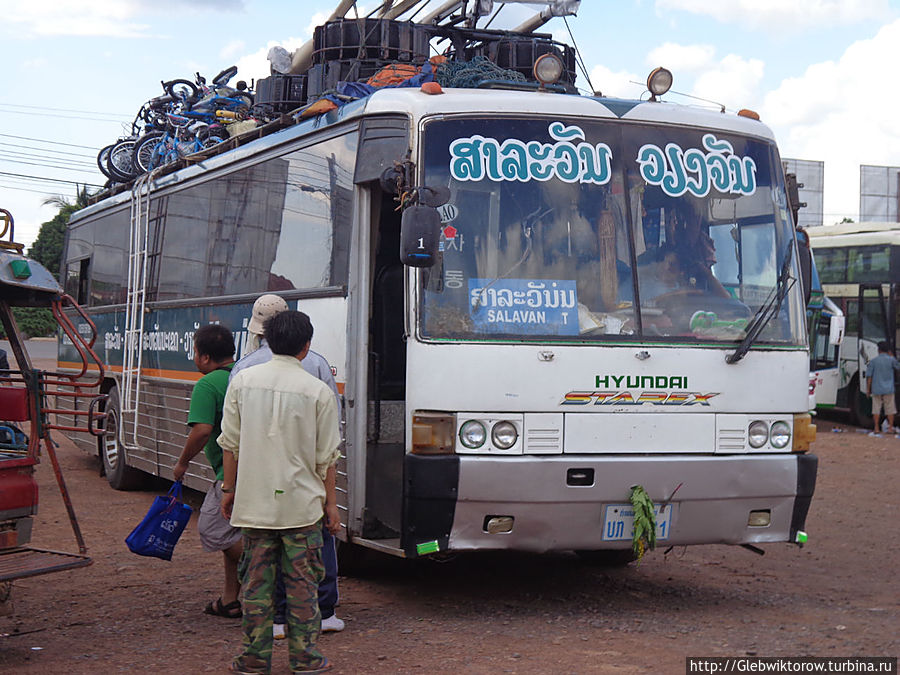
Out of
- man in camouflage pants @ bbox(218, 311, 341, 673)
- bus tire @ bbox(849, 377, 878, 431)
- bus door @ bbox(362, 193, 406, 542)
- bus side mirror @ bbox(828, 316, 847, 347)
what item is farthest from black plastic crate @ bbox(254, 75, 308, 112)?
bus tire @ bbox(849, 377, 878, 431)

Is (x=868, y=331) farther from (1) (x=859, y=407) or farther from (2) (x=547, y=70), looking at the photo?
(2) (x=547, y=70)

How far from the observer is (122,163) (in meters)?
14.1

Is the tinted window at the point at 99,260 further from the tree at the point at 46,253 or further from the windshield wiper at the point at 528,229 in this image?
the tree at the point at 46,253

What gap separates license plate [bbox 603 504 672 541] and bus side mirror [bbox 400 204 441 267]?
70.5 inches

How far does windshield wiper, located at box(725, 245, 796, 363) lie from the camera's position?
279 inches

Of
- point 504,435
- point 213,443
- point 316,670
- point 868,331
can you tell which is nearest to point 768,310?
point 504,435

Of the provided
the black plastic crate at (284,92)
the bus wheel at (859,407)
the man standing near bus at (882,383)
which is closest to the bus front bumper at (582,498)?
the black plastic crate at (284,92)

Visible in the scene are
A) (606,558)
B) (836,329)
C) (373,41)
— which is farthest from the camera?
(836,329)

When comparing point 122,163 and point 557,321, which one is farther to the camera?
point 122,163

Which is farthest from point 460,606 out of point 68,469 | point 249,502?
point 68,469

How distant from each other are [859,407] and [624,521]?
60.2 feet

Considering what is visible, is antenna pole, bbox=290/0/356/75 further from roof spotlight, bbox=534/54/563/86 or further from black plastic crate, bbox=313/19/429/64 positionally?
roof spotlight, bbox=534/54/563/86

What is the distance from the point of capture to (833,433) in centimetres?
2245

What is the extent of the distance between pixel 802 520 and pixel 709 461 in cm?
85
